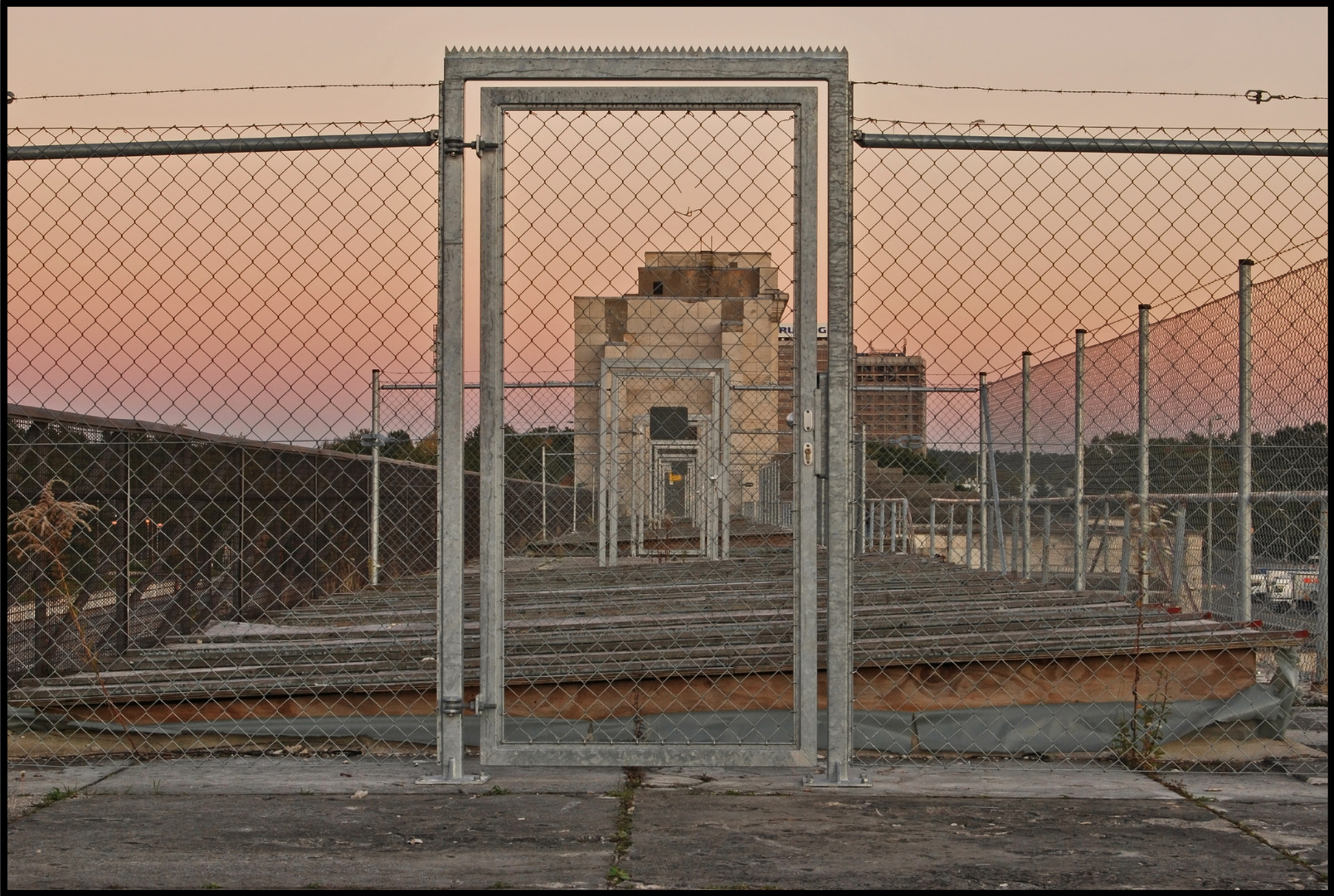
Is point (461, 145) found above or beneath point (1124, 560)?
above

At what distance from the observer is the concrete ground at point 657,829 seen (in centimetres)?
277

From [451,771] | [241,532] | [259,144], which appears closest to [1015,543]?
[241,532]

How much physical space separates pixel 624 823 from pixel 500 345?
4.66 feet

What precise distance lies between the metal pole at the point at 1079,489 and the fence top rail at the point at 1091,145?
4061mm

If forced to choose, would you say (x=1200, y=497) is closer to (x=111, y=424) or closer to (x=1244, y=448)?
(x=1244, y=448)

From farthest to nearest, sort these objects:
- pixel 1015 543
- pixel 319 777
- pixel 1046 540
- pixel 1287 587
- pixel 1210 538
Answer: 1. pixel 1015 543
2. pixel 1046 540
3. pixel 1210 538
4. pixel 1287 587
5. pixel 319 777

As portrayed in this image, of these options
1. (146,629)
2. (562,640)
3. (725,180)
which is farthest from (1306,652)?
(146,629)

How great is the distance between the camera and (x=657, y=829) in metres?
3.16

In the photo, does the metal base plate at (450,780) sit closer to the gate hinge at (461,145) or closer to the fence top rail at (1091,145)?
the gate hinge at (461,145)

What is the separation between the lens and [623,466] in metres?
15.3

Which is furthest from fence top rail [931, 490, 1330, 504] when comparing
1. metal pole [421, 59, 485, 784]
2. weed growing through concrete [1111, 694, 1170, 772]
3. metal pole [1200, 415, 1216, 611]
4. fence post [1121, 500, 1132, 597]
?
metal pole [421, 59, 485, 784]

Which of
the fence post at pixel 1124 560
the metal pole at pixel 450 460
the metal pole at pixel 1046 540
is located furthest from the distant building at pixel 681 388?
the fence post at pixel 1124 560

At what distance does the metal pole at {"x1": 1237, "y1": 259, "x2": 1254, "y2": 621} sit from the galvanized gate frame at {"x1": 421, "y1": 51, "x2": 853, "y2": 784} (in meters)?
2.97

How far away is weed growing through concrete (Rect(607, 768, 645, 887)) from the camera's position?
9.02 feet
